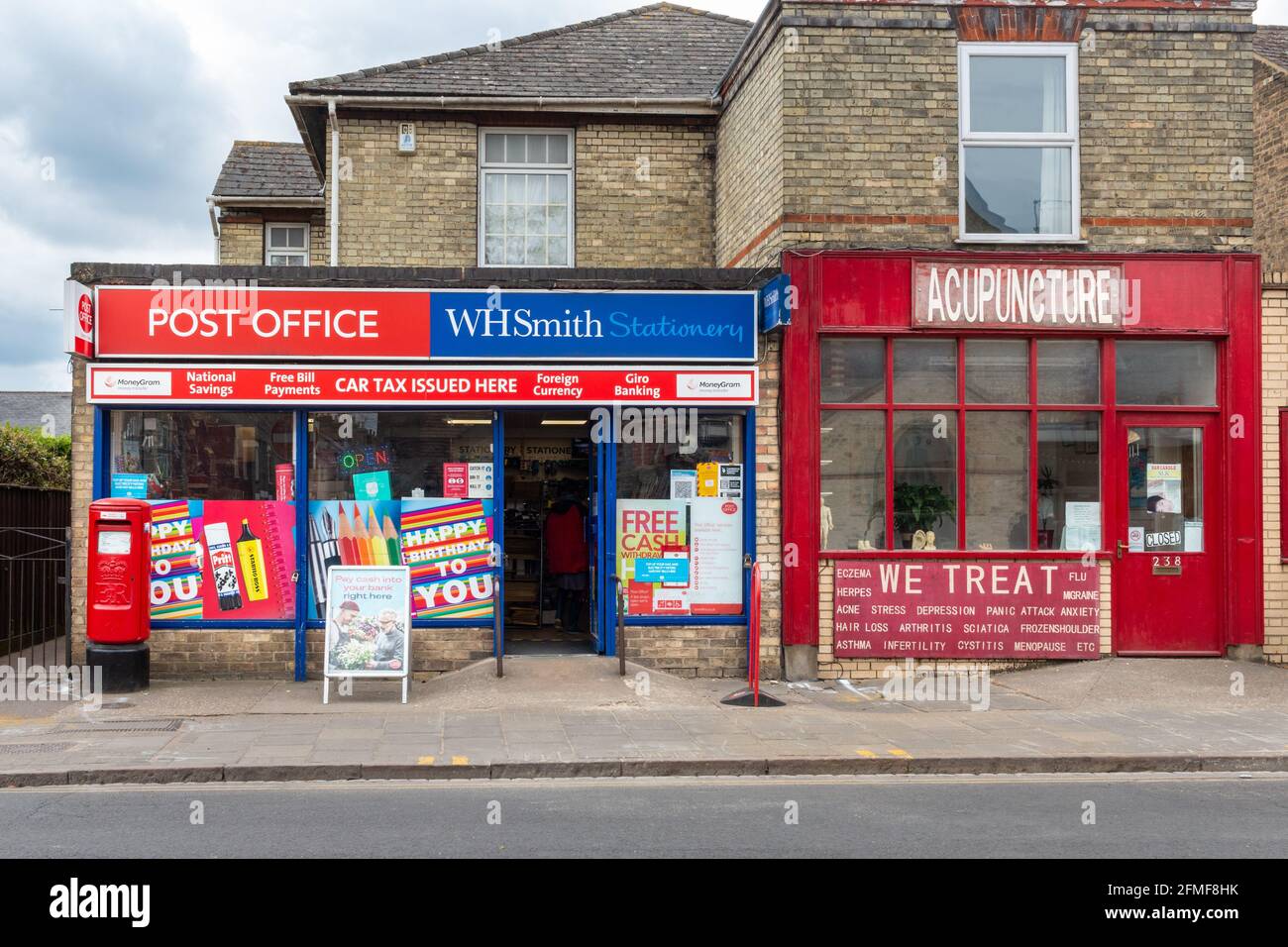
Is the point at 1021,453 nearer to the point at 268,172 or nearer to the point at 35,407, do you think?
the point at 268,172

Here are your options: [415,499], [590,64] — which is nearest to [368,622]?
[415,499]

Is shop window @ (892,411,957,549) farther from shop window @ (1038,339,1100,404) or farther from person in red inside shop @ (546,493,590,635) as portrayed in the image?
person in red inside shop @ (546,493,590,635)

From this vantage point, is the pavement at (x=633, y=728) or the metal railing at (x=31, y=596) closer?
the pavement at (x=633, y=728)

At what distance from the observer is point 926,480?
40.4ft

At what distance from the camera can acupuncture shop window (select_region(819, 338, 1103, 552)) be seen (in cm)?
1225

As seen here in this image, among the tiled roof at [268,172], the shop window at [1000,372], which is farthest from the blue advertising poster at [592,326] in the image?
the tiled roof at [268,172]

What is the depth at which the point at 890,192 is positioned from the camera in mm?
12219

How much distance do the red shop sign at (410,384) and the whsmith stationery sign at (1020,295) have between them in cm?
213

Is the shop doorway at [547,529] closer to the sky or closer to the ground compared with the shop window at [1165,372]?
closer to the ground

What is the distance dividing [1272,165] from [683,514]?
13.4m

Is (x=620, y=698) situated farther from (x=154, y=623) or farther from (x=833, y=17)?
(x=833, y=17)

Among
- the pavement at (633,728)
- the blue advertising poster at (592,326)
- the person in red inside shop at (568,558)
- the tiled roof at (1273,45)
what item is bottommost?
the pavement at (633,728)

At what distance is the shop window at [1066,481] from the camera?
1236cm

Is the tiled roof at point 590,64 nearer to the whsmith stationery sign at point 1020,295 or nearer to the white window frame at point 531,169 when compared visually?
the white window frame at point 531,169
